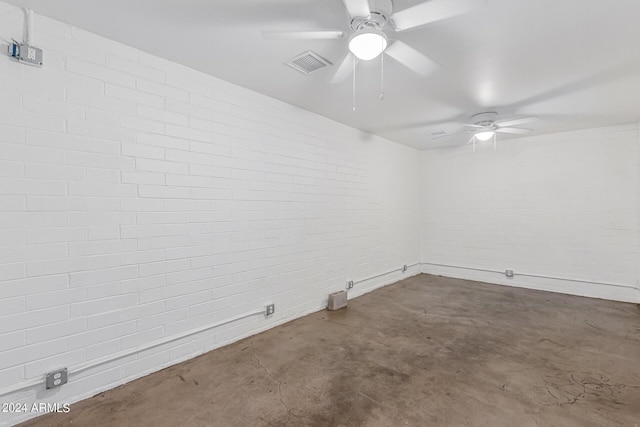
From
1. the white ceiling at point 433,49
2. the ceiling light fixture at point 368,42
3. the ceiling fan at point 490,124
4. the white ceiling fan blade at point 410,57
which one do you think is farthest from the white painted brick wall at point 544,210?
the ceiling light fixture at point 368,42

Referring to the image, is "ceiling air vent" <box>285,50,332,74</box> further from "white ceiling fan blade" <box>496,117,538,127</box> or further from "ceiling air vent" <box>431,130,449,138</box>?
"ceiling air vent" <box>431,130,449,138</box>

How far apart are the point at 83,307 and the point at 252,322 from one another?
1595 mm

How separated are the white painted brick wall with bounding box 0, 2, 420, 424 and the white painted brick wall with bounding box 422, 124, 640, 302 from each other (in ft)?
11.7

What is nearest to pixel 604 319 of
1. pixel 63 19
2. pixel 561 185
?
pixel 561 185

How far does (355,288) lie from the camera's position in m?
4.76

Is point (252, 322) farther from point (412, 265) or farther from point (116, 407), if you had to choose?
point (412, 265)

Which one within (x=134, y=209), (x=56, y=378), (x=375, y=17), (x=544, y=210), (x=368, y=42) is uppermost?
(x=375, y=17)

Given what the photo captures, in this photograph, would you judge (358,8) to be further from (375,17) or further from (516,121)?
(516,121)

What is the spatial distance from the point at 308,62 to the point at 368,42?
3.03 feet

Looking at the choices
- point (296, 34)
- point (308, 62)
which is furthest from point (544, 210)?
point (296, 34)

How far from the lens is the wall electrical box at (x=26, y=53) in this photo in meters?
1.92

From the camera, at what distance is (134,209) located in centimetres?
246

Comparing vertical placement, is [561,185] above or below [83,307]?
above

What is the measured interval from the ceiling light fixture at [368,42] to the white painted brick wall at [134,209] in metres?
1.70
